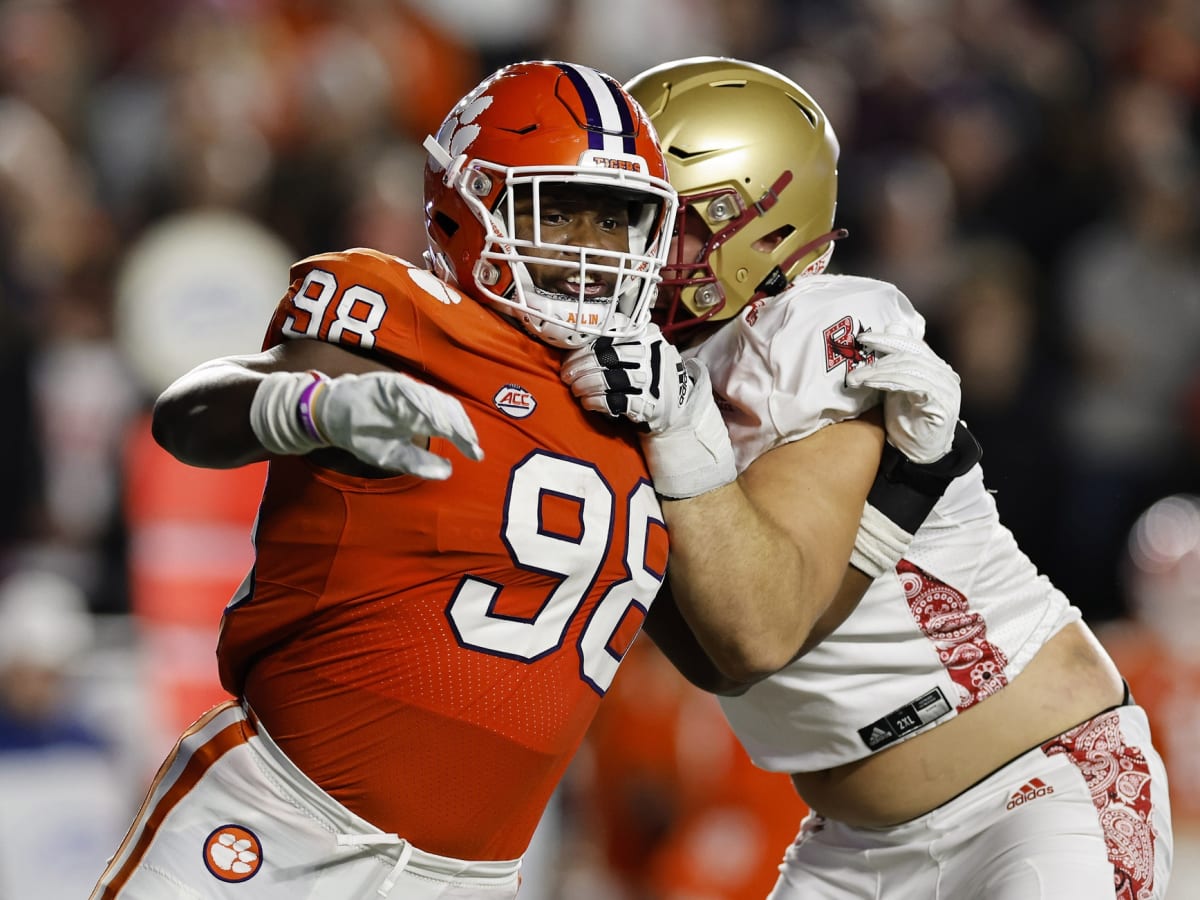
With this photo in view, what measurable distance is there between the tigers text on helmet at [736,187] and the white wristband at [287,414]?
935mm

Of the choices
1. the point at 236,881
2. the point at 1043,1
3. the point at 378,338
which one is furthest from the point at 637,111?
the point at 1043,1

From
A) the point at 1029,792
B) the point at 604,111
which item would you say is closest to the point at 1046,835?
the point at 1029,792

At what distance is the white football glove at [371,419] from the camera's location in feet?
7.59

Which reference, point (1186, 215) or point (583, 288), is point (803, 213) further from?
point (1186, 215)

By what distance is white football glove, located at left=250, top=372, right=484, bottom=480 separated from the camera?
7.59 feet

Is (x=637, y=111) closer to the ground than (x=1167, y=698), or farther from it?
farther from it

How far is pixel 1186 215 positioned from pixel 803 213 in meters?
4.63

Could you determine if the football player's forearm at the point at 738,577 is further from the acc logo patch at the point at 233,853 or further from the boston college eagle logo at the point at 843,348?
the acc logo patch at the point at 233,853

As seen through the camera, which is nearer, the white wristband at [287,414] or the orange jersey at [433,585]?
the white wristband at [287,414]

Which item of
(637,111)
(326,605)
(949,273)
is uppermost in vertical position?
(637,111)

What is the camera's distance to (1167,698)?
6.31 m

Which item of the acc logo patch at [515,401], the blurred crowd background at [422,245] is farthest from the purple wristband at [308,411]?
the blurred crowd background at [422,245]

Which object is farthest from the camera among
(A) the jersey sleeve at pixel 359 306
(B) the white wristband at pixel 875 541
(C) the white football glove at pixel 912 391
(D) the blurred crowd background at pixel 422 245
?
(D) the blurred crowd background at pixel 422 245

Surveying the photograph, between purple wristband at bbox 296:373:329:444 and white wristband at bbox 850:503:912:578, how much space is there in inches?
41.5
